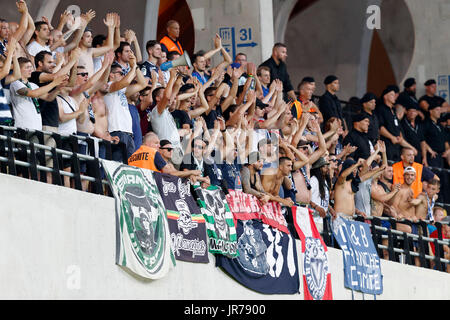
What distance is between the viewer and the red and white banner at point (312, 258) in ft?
53.0

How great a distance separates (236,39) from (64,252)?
10.4 m

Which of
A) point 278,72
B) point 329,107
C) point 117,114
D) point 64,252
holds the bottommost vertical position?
point 64,252

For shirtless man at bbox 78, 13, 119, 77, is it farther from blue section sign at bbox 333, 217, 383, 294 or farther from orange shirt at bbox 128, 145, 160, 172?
blue section sign at bbox 333, 217, 383, 294

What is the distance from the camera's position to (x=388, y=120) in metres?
21.6

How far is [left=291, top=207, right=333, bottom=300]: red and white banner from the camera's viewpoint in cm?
1616

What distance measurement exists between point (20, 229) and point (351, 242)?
7.04 m

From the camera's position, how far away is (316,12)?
99.6ft

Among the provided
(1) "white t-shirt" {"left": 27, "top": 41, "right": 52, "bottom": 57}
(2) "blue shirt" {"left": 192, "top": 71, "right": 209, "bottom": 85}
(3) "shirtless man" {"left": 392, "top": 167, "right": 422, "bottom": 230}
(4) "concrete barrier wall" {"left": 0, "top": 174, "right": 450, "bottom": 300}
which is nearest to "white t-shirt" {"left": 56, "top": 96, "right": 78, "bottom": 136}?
(4) "concrete barrier wall" {"left": 0, "top": 174, "right": 450, "bottom": 300}

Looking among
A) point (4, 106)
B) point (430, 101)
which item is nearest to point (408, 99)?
point (430, 101)

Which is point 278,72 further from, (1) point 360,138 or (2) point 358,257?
(2) point 358,257

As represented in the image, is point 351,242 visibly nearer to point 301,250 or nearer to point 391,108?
point 301,250

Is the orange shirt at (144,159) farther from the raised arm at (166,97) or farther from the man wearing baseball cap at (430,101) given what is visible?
the man wearing baseball cap at (430,101)
